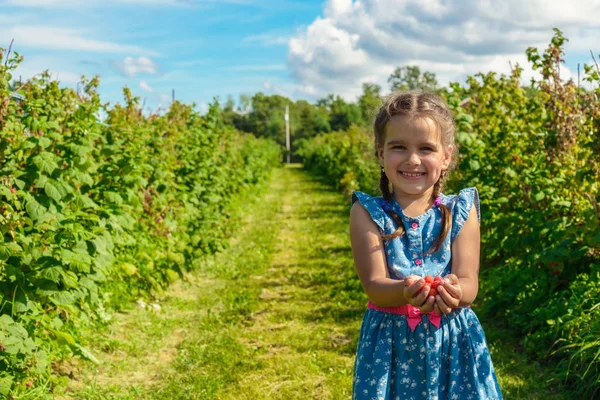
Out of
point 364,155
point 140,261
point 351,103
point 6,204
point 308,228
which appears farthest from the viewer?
point 351,103

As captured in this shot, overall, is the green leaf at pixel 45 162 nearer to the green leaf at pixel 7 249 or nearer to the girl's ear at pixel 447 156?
the green leaf at pixel 7 249

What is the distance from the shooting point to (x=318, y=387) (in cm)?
458

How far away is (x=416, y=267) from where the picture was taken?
7.73 ft

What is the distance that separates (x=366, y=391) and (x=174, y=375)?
287 centimetres

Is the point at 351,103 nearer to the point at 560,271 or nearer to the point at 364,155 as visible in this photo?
the point at 364,155

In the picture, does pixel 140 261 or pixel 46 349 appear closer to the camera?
pixel 46 349

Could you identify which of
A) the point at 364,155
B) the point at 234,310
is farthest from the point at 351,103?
the point at 234,310

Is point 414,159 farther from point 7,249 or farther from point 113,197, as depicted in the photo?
point 113,197

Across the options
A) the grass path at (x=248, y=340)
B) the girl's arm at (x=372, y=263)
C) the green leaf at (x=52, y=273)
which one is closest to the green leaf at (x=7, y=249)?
the green leaf at (x=52, y=273)

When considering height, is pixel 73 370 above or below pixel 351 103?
below

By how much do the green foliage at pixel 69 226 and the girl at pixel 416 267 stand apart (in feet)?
6.93

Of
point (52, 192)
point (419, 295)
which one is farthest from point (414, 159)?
point (52, 192)

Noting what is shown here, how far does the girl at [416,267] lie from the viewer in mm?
2301

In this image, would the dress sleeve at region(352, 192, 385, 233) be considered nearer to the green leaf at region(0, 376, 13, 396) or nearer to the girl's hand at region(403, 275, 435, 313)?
the girl's hand at region(403, 275, 435, 313)
